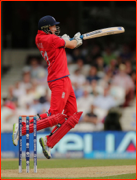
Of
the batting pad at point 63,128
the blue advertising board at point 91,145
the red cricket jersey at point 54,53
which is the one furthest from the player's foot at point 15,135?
the blue advertising board at point 91,145

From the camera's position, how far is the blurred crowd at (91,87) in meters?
10.5

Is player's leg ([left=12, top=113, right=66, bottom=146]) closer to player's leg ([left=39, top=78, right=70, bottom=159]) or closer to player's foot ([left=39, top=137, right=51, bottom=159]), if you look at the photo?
player's leg ([left=39, top=78, right=70, bottom=159])

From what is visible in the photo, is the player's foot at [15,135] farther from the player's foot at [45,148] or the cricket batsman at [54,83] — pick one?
the player's foot at [45,148]

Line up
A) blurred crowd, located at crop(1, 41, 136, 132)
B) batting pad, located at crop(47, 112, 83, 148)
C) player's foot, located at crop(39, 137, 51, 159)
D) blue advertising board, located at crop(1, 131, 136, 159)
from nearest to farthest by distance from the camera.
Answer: player's foot, located at crop(39, 137, 51, 159)
batting pad, located at crop(47, 112, 83, 148)
blue advertising board, located at crop(1, 131, 136, 159)
blurred crowd, located at crop(1, 41, 136, 132)

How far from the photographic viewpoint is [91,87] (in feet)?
38.2

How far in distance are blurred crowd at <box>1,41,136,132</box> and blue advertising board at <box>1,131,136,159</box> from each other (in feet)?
1.63

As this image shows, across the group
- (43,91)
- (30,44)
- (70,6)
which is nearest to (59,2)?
(70,6)

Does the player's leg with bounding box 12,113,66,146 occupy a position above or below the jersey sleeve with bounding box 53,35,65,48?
below

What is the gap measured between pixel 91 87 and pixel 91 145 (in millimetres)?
2329

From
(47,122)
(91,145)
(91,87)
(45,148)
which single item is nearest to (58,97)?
(47,122)

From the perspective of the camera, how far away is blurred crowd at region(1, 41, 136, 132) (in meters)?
10.5

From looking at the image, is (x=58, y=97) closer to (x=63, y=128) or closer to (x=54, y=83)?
(x=54, y=83)

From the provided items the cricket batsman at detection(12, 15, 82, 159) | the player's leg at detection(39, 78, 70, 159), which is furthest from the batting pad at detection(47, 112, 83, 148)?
the player's leg at detection(39, 78, 70, 159)

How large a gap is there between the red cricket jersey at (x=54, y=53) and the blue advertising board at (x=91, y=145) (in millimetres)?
4255
